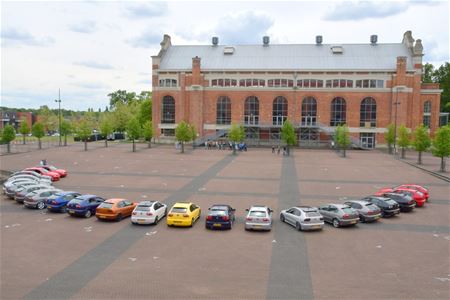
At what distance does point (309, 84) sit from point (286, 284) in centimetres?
6243

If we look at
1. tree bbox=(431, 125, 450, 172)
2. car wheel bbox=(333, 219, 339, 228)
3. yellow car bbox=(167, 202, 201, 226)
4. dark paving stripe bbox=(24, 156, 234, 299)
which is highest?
tree bbox=(431, 125, 450, 172)

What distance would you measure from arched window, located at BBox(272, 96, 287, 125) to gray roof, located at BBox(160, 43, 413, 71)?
19.4 ft

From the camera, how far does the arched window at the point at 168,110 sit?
7638 cm

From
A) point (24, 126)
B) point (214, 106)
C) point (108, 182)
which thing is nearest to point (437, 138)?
point (108, 182)

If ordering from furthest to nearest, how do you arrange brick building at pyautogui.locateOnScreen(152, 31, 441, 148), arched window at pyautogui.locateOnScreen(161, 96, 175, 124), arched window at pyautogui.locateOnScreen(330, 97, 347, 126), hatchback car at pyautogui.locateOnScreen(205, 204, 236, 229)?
arched window at pyautogui.locateOnScreen(161, 96, 175, 124) → arched window at pyautogui.locateOnScreen(330, 97, 347, 126) → brick building at pyautogui.locateOnScreen(152, 31, 441, 148) → hatchback car at pyautogui.locateOnScreen(205, 204, 236, 229)

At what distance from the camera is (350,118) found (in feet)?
234

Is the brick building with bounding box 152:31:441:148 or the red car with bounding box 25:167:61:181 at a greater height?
the brick building with bounding box 152:31:441:148

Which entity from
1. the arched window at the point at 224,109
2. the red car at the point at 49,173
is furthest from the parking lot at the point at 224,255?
the arched window at the point at 224,109

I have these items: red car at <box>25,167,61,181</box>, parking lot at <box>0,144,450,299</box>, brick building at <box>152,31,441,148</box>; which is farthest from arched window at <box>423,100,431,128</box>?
red car at <box>25,167,61,181</box>

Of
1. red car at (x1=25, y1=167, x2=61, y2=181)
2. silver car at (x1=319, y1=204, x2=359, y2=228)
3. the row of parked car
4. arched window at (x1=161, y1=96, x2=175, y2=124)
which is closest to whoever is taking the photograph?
the row of parked car

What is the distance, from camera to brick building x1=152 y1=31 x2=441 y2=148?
69688 mm

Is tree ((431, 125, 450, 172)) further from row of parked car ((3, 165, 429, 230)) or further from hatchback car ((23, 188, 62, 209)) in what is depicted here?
hatchback car ((23, 188, 62, 209))

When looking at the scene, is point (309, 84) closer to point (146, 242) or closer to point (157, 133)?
point (157, 133)

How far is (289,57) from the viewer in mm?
74625
